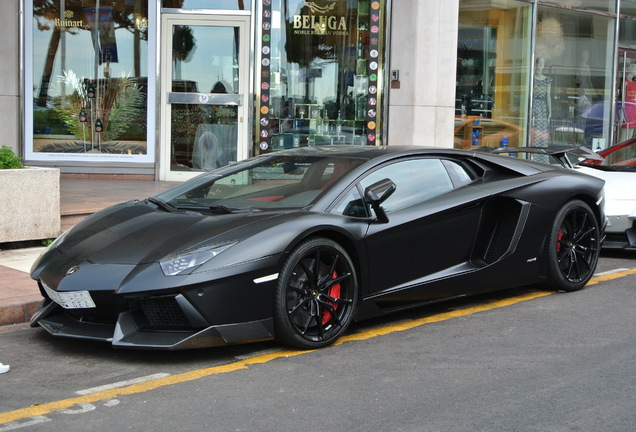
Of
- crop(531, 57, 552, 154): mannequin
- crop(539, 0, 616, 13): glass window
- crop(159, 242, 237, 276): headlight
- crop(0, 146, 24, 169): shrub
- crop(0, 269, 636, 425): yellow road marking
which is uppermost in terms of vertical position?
crop(539, 0, 616, 13): glass window

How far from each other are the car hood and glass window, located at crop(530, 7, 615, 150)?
12.9 meters

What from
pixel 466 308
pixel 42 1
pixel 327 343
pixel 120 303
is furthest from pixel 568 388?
pixel 42 1

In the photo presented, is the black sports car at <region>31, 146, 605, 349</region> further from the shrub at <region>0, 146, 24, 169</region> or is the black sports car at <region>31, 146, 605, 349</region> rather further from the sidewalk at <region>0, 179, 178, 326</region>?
the shrub at <region>0, 146, 24, 169</region>

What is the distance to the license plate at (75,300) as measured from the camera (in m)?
4.93

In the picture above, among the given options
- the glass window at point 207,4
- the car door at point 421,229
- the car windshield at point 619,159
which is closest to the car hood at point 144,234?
the car door at point 421,229

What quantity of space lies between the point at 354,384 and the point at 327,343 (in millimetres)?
726

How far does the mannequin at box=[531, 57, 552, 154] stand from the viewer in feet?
56.9

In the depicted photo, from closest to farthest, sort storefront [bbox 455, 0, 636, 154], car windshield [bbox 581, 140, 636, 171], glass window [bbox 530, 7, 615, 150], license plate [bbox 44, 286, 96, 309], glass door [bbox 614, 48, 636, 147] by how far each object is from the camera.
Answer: license plate [bbox 44, 286, 96, 309], car windshield [bbox 581, 140, 636, 171], storefront [bbox 455, 0, 636, 154], glass window [bbox 530, 7, 615, 150], glass door [bbox 614, 48, 636, 147]

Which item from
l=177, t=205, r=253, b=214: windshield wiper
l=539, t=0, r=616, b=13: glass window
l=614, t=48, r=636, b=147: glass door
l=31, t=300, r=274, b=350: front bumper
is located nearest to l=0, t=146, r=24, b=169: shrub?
l=177, t=205, r=253, b=214: windshield wiper

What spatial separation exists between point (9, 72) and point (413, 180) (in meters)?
9.17

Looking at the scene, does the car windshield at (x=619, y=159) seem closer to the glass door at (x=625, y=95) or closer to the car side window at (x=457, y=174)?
the car side window at (x=457, y=174)

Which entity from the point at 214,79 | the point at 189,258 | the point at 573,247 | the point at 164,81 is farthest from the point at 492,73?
the point at 189,258

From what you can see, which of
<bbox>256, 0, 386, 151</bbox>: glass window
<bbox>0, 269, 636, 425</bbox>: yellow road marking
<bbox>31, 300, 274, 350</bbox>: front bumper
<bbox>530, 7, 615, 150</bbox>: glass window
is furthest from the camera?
<bbox>530, 7, 615, 150</bbox>: glass window

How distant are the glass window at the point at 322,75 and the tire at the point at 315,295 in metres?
9.06
